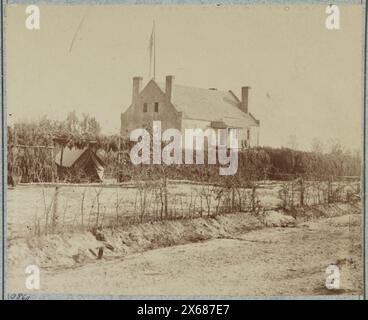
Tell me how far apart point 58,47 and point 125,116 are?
892 millimetres

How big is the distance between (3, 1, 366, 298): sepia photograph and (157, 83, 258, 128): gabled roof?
0.01 metres

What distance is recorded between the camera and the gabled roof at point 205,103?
17.9ft

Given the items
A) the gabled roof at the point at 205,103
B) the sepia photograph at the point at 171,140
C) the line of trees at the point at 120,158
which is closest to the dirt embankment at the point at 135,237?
the sepia photograph at the point at 171,140

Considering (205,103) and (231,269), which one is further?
(205,103)

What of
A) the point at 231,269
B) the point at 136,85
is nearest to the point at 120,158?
the point at 136,85

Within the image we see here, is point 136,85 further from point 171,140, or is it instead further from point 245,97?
point 245,97

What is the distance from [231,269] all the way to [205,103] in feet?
5.19

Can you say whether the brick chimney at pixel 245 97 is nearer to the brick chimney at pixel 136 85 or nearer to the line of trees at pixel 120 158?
the line of trees at pixel 120 158

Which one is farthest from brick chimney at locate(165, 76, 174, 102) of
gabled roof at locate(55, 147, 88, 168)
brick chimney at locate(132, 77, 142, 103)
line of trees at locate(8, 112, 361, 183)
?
gabled roof at locate(55, 147, 88, 168)

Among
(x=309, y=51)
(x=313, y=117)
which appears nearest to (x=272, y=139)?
(x=313, y=117)

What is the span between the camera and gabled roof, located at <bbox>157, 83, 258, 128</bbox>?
17.9 ft

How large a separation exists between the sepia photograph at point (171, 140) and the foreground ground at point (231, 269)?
0.5 inches

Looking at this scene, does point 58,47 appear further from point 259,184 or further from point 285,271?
point 285,271

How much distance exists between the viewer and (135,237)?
213 inches
